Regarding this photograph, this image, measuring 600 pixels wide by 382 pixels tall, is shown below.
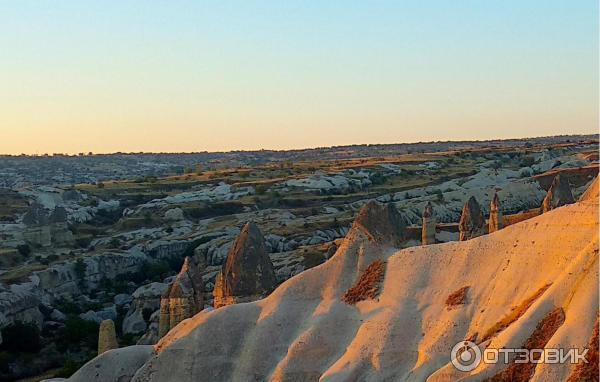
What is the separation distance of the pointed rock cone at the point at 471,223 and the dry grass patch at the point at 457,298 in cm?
1710

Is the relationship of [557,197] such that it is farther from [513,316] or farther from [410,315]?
[513,316]

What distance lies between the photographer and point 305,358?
82.7 ft

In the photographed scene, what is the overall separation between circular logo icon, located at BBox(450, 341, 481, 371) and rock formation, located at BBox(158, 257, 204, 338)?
44.9 feet

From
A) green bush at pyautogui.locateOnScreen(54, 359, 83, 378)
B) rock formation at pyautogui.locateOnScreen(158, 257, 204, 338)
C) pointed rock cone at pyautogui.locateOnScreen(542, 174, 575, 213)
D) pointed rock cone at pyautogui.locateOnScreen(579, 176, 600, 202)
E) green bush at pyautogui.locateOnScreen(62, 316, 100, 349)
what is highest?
pointed rock cone at pyautogui.locateOnScreen(579, 176, 600, 202)

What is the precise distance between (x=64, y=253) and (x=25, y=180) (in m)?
110

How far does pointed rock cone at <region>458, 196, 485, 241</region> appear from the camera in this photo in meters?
41.2

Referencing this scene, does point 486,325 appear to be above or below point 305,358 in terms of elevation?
above

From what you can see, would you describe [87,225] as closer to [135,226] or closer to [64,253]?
[135,226]

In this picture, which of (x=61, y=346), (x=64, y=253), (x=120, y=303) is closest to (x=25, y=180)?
(x=64, y=253)

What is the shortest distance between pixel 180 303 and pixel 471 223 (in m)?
16.3

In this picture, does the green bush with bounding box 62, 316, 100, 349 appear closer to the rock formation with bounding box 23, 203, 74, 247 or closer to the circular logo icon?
the rock formation with bounding box 23, 203, 74, 247

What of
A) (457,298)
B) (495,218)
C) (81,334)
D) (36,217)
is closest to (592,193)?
(457,298)

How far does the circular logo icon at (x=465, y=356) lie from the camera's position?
2050 centimetres

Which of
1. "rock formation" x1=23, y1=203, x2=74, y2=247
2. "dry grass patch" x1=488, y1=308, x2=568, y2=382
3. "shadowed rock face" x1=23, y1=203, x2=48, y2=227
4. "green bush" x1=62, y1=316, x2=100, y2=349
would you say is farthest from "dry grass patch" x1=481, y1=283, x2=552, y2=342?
"shadowed rock face" x1=23, y1=203, x2=48, y2=227
